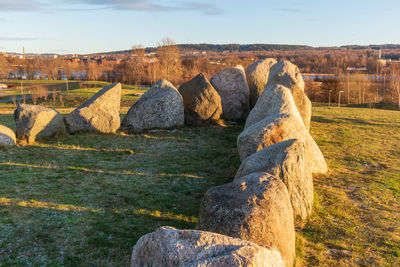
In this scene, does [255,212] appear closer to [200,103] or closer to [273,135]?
[273,135]

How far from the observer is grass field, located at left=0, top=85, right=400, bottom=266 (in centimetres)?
696

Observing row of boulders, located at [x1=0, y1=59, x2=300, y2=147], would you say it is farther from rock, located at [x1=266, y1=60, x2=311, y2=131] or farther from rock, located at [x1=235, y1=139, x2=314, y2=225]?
rock, located at [x1=235, y1=139, x2=314, y2=225]

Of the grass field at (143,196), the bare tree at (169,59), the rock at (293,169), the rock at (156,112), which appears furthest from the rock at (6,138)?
the bare tree at (169,59)

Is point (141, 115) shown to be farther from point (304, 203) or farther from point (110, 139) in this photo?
point (304, 203)

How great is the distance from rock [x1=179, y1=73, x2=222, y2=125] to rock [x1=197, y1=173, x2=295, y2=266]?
12424 millimetres

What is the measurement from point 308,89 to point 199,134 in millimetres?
53664

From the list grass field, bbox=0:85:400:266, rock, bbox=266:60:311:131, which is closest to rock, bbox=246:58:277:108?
rock, bbox=266:60:311:131

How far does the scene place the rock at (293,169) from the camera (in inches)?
335

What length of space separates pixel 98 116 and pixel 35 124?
9.95 ft

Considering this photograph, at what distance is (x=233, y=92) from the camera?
21.3 metres

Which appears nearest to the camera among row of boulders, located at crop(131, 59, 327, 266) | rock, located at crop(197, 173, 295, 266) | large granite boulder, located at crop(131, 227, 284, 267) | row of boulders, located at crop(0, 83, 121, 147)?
large granite boulder, located at crop(131, 227, 284, 267)

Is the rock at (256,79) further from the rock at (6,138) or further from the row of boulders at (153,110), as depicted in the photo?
the rock at (6,138)

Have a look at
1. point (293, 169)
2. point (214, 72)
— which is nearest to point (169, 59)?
point (214, 72)

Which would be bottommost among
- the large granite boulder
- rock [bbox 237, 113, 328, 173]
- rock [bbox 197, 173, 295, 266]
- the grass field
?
the grass field
